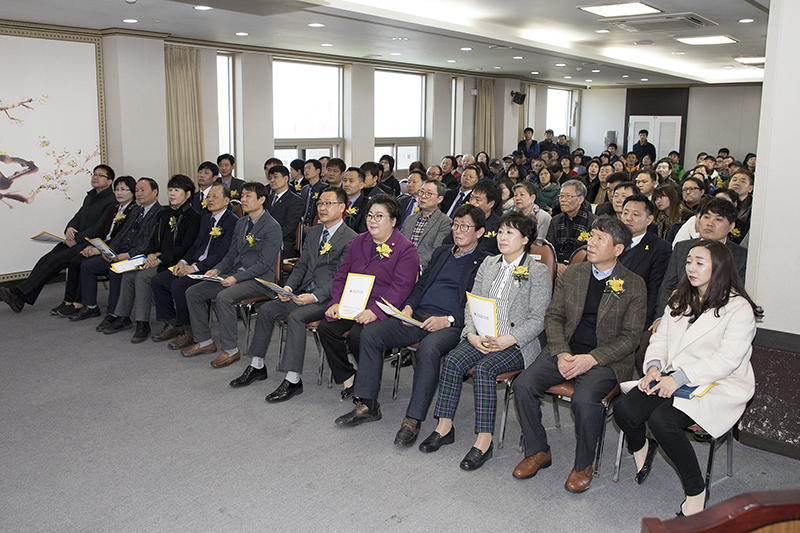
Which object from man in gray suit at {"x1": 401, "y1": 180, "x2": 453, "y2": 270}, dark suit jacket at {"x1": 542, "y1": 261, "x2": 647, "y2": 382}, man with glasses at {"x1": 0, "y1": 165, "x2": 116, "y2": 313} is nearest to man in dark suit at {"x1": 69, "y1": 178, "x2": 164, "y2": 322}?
man with glasses at {"x1": 0, "y1": 165, "x2": 116, "y2": 313}

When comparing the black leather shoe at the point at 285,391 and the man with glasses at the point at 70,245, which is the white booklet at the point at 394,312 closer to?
the black leather shoe at the point at 285,391

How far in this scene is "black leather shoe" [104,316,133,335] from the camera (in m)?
5.54

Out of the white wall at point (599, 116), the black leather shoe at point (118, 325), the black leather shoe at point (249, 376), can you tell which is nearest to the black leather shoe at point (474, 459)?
the black leather shoe at point (249, 376)

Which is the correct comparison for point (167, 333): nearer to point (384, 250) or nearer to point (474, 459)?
point (384, 250)

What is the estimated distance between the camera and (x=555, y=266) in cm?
407

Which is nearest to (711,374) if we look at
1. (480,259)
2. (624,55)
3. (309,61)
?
(480,259)

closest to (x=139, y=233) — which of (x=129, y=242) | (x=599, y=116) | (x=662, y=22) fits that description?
(x=129, y=242)

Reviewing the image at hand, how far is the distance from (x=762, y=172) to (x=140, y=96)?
666 cm

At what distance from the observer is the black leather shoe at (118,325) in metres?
5.54

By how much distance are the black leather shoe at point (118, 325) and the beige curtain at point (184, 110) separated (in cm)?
312

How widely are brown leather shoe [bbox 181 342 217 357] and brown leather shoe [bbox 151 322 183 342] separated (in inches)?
15.5

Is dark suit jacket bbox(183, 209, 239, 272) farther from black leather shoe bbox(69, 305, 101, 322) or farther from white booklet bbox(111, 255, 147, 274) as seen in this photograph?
black leather shoe bbox(69, 305, 101, 322)

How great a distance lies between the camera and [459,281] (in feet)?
13.0

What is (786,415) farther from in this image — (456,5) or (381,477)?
(456,5)
